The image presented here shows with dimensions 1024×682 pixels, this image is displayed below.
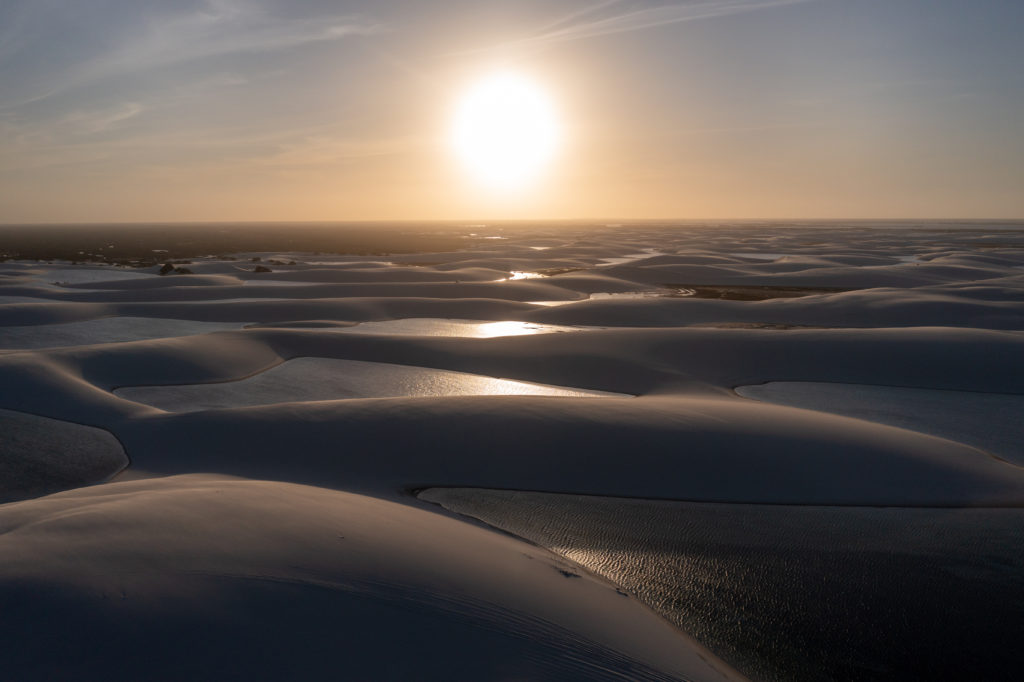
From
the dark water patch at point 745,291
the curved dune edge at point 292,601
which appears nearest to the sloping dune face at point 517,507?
the curved dune edge at point 292,601

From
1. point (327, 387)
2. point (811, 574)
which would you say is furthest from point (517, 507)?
point (327, 387)

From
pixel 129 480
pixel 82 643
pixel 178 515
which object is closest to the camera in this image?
pixel 82 643

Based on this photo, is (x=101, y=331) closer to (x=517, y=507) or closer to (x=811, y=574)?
(x=517, y=507)

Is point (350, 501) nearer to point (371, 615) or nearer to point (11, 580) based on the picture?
point (371, 615)

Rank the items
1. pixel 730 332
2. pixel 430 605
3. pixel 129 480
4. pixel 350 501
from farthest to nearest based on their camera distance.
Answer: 1. pixel 730 332
2. pixel 129 480
3. pixel 350 501
4. pixel 430 605

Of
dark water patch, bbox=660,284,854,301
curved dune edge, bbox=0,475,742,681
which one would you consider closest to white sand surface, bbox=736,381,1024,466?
curved dune edge, bbox=0,475,742,681

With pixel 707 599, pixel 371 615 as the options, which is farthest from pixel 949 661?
pixel 371 615

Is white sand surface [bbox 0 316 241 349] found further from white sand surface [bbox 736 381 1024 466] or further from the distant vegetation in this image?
the distant vegetation
